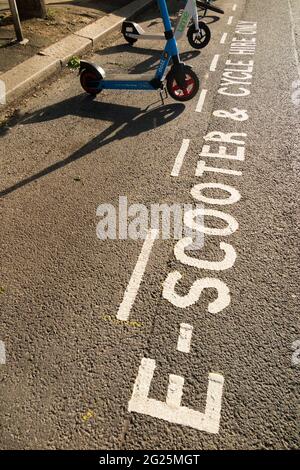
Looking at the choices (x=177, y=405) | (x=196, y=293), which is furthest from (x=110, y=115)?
(x=177, y=405)

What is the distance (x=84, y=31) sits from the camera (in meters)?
8.66

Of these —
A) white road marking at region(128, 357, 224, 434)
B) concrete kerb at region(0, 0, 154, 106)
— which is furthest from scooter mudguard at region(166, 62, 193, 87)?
white road marking at region(128, 357, 224, 434)

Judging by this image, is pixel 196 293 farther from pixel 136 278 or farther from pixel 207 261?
pixel 136 278

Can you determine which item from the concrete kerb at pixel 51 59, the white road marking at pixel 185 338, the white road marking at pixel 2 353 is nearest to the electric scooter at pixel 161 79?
the concrete kerb at pixel 51 59

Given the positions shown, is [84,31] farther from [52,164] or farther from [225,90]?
A: [52,164]

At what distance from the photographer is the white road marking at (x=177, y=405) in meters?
2.33

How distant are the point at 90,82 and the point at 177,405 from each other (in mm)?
5266

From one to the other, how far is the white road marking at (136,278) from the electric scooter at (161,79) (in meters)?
3.11

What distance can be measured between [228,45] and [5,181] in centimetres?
682

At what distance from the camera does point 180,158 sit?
481 centimetres

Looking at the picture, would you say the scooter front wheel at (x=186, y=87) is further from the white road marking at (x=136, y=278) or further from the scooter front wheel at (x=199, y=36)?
the white road marking at (x=136, y=278)

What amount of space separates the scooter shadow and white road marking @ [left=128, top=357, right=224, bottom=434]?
3.26 metres

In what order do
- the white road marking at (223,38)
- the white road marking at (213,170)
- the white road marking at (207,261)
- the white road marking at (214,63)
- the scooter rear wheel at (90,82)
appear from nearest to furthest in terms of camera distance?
the white road marking at (207,261), the white road marking at (213,170), the scooter rear wheel at (90,82), the white road marking at (214,63), the white road marking at (223,38)

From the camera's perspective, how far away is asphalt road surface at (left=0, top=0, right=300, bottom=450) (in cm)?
237
